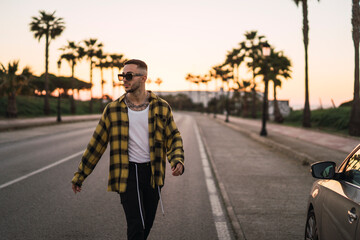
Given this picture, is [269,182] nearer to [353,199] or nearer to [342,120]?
[353,199]

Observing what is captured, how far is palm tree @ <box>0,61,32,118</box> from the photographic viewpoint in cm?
3966

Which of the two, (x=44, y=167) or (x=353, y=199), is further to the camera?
(x=44, y=167)

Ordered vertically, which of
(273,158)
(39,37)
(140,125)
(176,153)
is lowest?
(273,158)

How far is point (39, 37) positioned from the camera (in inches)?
1875

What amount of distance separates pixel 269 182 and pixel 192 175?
6.59 ft

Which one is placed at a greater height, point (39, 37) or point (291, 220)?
point (39, 37)

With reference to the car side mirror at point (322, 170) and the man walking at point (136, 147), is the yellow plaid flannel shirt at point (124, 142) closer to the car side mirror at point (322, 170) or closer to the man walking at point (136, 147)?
the man walking at point (136, 147)

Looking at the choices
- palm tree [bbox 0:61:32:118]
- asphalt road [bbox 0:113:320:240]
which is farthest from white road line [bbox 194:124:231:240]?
palm tree [bbox 0:61:32:118]

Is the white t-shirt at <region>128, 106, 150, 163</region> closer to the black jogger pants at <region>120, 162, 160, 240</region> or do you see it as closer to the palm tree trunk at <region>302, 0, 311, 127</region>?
the black jogger pants at <region>120, 162, 160, 240</region>

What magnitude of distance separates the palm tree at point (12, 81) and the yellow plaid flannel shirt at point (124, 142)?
39.0 meters

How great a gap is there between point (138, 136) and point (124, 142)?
0.13 meters

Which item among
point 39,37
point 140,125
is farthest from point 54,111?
point 140,125

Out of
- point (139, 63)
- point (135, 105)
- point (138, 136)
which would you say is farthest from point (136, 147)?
point (139, 63)

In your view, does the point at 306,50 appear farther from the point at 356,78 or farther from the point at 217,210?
the point at 217,210
